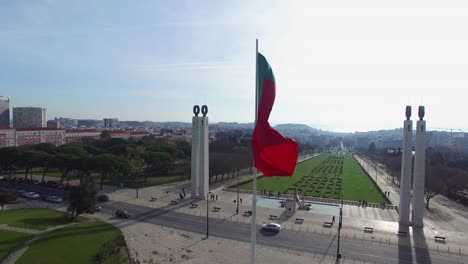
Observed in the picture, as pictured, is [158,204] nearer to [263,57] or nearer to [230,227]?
[230,227]

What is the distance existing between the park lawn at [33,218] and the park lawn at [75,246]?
289cm

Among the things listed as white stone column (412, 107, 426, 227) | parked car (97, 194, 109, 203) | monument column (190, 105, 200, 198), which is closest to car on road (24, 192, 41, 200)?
parked car (97, 194, 109, 203)

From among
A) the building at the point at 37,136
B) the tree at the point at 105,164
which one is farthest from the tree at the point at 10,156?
the building at the point at 37,136

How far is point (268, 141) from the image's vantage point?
607 inches

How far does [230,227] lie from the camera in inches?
1480

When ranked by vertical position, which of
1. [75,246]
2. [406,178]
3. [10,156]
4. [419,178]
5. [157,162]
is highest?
[419,178]

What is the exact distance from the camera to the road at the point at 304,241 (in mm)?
29844

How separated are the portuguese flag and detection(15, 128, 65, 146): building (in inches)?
4339

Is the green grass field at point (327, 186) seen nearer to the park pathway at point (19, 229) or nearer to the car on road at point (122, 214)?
the car on road at point (122, 214)

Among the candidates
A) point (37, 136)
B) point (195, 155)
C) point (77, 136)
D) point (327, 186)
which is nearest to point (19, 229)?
point (195, 155)

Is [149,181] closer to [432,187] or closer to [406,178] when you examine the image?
[406,178]

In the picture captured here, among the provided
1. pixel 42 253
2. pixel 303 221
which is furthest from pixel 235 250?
pixel 42 253

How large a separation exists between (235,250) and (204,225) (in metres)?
8.04

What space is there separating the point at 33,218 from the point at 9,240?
25.2ft
